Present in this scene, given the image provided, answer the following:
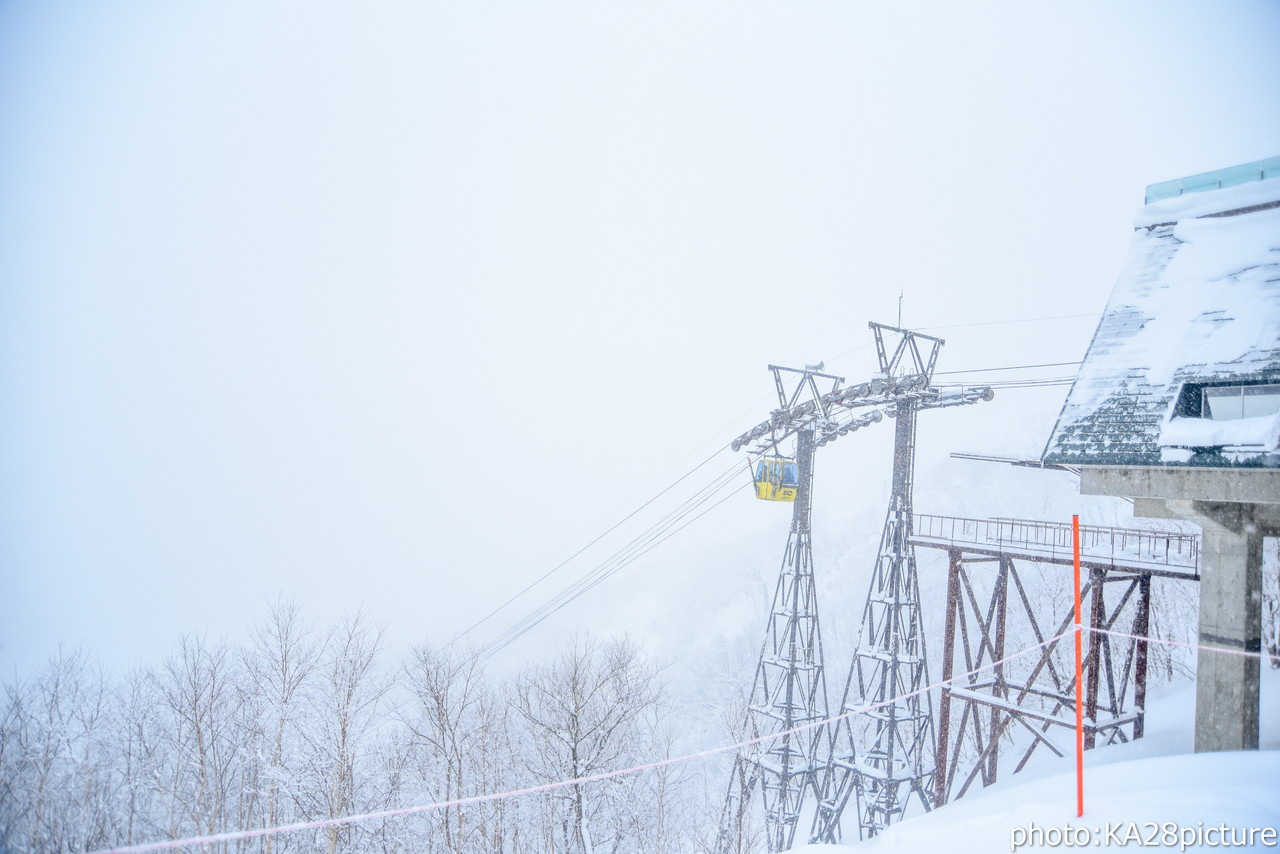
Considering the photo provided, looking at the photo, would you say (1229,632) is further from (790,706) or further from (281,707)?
(281,707)

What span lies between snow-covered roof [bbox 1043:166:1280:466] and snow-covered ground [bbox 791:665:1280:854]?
10.2 ft

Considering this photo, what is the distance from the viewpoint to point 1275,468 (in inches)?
235

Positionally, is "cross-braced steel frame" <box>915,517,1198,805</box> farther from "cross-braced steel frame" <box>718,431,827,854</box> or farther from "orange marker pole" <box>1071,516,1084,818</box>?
"orange marker pole" <box>1071,516,1084,818</box>

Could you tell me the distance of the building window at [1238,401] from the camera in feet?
21.3

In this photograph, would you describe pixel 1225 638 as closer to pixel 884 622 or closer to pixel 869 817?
pixel 884 622

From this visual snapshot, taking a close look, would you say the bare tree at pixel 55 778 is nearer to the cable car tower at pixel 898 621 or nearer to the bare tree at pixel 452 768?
the bare tree at pixel 452 768

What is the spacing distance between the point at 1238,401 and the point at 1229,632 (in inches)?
103

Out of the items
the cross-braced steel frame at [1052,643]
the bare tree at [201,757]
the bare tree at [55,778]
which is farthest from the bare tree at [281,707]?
the cross-braced steel frame at [1052,643]

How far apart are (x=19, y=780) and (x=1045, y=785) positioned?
2502 cm

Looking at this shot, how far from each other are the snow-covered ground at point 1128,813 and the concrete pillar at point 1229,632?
802mm

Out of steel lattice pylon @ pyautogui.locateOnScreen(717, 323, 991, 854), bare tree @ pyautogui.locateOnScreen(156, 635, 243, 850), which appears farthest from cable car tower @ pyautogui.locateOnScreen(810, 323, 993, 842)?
bare tree @ pyautogui.locateOnScreen(156, 635, 243, 850)

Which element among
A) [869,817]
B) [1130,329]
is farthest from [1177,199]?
[869,817]

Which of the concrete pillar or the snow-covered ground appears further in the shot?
the concrete pillar

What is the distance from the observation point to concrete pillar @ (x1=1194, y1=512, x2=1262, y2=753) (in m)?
6.56
